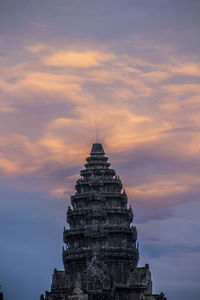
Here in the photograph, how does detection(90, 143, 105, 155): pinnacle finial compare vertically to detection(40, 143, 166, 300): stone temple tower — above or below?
above

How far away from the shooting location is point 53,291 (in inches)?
6004

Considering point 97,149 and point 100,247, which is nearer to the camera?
point 100,247

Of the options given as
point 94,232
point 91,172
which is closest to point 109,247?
point 94,232

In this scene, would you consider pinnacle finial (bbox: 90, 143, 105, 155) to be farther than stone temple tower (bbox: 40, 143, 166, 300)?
Yes

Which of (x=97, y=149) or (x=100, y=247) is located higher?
(x=97, y=149)

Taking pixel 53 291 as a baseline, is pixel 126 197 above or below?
above

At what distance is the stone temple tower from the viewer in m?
147

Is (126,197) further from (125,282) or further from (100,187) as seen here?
(125,282)

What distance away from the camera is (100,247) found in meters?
154

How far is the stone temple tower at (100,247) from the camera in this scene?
14738 cm

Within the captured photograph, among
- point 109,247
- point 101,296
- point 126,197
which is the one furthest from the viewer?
point 126,197

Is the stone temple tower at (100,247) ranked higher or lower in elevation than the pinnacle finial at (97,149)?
lower

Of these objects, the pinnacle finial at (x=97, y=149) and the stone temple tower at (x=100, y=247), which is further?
the pinnacle finial at (x=97, y=149)

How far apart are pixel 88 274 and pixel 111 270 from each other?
23.7ft
